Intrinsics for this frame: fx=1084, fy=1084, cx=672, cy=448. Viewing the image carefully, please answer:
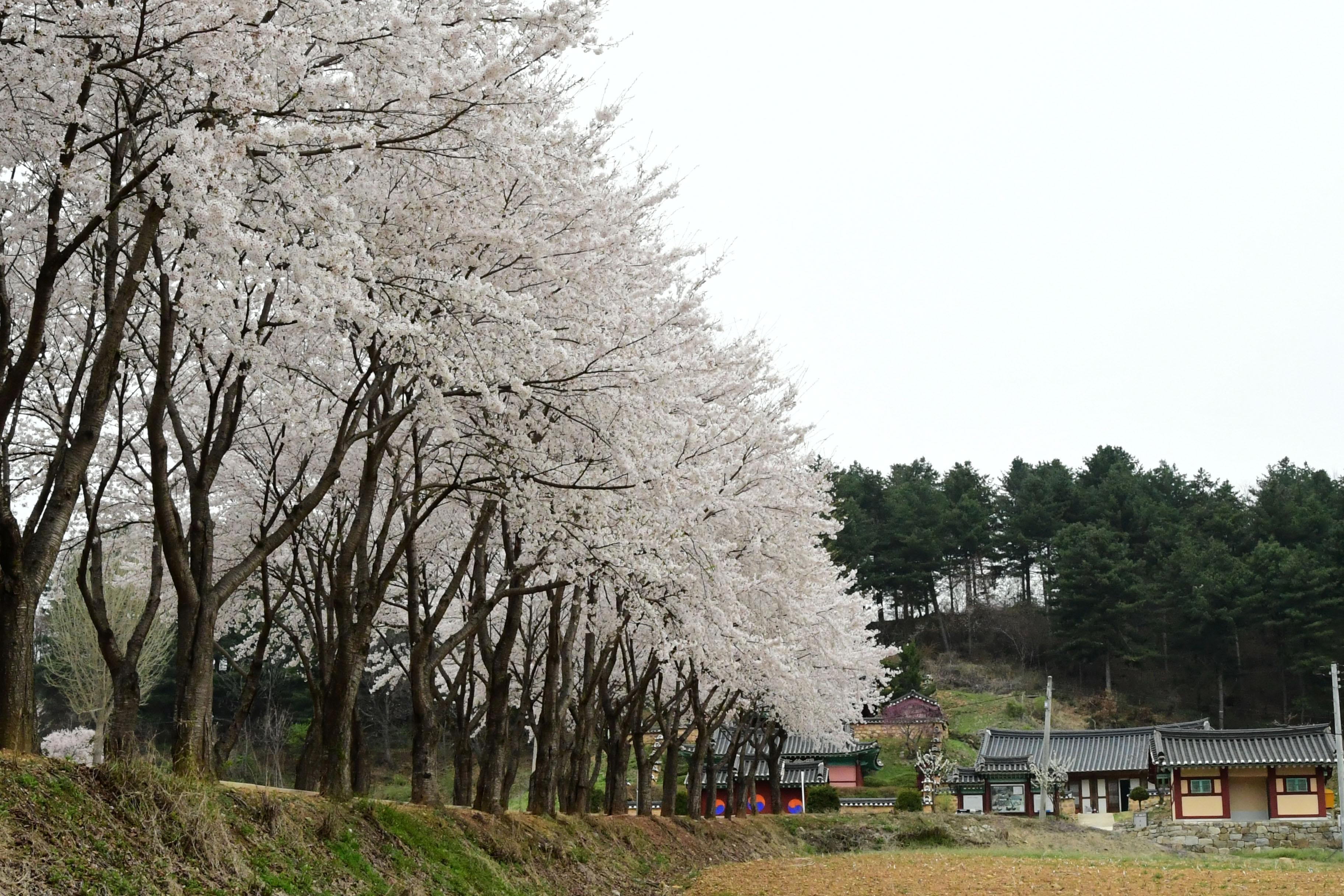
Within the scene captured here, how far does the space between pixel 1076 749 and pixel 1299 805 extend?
10.4 metres

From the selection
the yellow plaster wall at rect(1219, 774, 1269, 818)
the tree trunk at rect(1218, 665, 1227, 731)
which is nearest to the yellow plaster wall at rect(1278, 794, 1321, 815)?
the yellow plaster wall at rect(1219, 774, 1269, 818)

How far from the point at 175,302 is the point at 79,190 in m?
1.49

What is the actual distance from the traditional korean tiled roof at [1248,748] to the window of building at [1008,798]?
7.31 m

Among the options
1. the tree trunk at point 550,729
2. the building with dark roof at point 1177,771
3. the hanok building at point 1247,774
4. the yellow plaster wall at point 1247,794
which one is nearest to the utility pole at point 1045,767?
the building with dark roof at point 1177,771

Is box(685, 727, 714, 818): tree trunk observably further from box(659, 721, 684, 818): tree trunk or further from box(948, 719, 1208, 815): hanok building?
box(948, 719, 1208, 815): hanok building

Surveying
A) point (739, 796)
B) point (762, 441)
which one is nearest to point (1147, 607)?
point (739, 796)

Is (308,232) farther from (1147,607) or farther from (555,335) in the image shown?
(1147,607)

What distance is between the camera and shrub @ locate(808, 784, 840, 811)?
148 ft

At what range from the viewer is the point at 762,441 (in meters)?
18.0

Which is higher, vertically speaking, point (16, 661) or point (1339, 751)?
point (16, 661)

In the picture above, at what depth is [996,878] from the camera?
1777cm

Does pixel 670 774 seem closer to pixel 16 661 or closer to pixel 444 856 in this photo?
pixel 444 856

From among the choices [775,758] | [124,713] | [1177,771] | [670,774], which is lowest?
[1177,771]

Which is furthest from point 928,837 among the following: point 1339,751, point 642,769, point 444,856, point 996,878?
point 444,856
